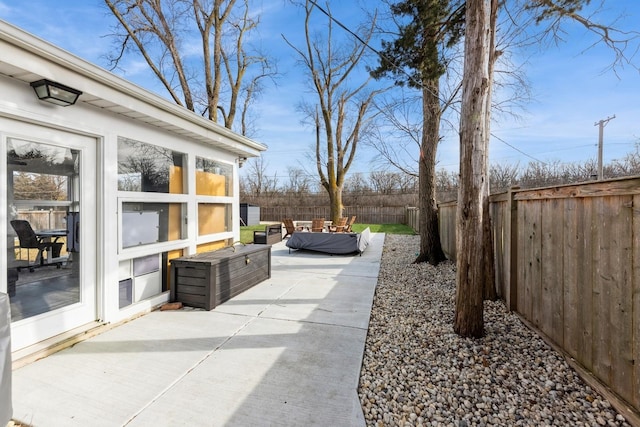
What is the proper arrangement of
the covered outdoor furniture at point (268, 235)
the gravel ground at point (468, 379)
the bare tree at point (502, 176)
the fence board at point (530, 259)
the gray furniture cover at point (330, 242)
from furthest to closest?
the bare tree at point (502, 176)
the covered outdoor furniture at point (268, 235)
the gray furniture cover at point (330, 242)
the fence board at point (530, 259)
the gravel ground at point (468, 379)

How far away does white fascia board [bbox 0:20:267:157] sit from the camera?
218 cm

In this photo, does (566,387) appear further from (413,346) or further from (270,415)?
(270,415)

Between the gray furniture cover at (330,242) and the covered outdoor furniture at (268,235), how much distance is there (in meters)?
1.39

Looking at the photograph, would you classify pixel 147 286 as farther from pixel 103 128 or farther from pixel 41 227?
pixel 103 128

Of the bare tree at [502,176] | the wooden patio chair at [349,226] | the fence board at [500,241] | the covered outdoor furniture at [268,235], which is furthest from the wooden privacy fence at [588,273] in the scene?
the bare tree at [502,176]

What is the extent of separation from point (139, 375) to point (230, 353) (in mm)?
701

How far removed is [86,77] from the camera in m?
2.75

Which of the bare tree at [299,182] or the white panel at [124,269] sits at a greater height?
the bare tree at [299,182]

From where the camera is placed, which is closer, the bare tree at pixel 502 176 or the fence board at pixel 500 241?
the fence board at pixel 500 241

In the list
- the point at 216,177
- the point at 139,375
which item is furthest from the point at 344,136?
the point at 139,375

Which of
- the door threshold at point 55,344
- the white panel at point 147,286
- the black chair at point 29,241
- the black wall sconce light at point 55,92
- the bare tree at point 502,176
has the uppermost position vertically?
the bare tree at point 502,176

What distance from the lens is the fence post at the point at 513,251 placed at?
11.3 feet

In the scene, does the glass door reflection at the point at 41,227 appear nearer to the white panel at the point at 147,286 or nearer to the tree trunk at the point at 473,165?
the white panel at the point at 147,286

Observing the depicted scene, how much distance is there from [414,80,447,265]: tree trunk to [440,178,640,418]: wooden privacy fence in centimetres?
330
